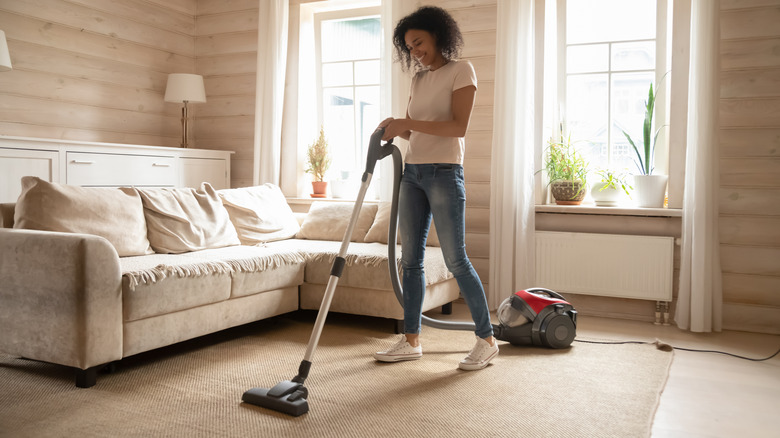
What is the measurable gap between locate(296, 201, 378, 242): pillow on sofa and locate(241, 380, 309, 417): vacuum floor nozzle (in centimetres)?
167

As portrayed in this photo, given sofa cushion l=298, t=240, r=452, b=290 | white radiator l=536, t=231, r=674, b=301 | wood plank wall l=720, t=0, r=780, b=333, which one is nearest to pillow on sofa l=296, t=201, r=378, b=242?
sofa cushion l=298, t=240, r=452, b=290

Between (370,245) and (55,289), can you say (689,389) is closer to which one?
(370,245)

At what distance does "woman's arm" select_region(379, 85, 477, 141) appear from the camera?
95.3 inches

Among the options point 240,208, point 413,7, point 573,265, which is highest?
point 413,7

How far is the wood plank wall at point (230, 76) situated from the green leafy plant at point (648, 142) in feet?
8.86

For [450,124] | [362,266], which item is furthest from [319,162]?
[450,124]

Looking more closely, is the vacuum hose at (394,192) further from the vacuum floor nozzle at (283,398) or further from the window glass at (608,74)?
the window glass at (608,74)

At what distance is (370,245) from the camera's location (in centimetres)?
356

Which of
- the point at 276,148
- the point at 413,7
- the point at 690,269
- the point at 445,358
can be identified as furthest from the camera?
the point at 276,148

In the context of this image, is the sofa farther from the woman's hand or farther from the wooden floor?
the woman's hand

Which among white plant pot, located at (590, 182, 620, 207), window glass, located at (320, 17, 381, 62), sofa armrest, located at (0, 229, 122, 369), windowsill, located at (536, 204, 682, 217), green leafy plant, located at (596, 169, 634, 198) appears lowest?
sofa armrest, located at (0, 229, 122, 369)

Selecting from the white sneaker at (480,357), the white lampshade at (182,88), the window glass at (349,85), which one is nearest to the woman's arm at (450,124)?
the white sneaker at (480,357)

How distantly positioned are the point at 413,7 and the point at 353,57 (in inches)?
27.5

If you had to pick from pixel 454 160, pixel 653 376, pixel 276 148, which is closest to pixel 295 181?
pixel 276 148
